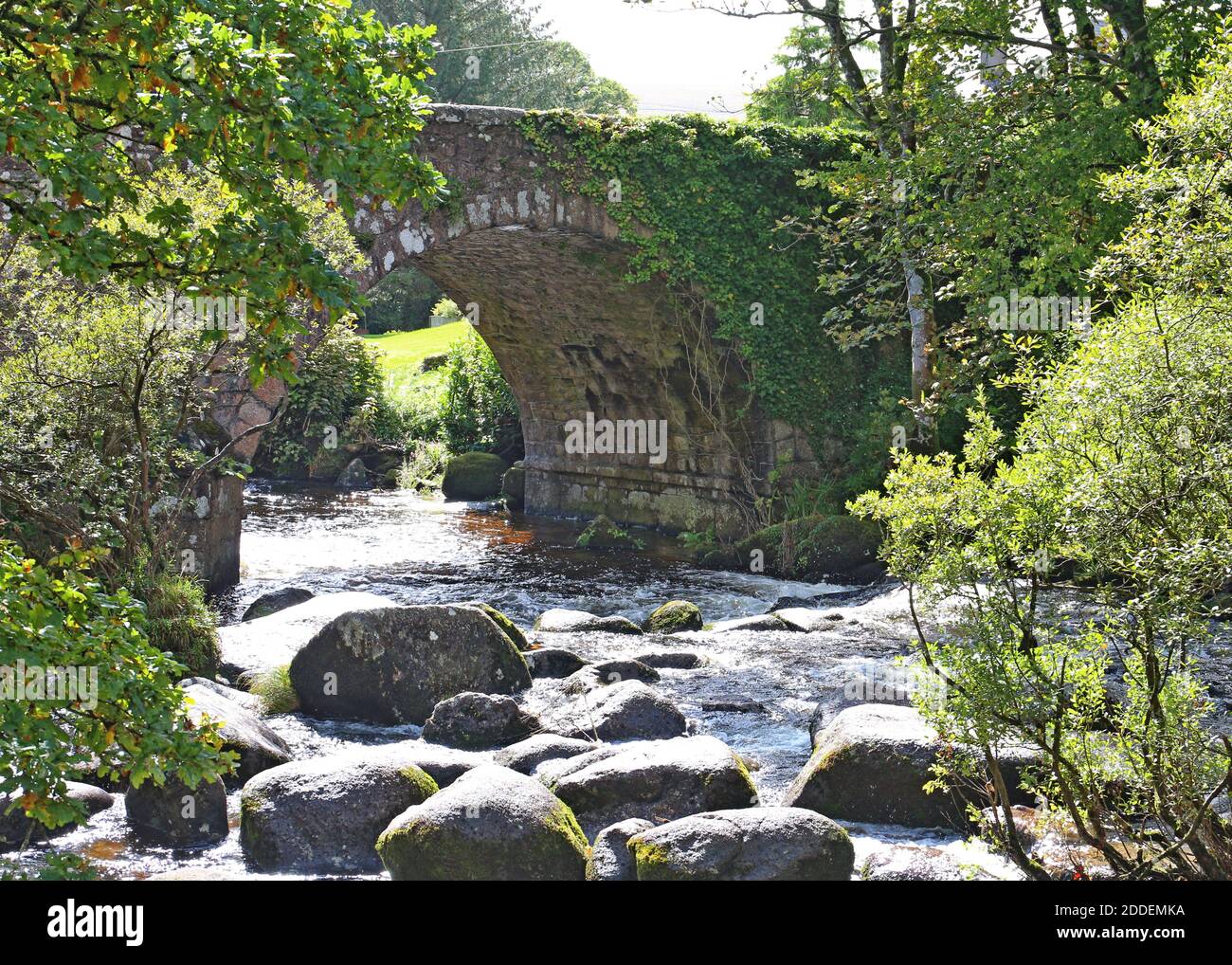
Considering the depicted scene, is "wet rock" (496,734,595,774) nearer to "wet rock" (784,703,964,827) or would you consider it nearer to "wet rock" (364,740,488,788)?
"wet rock" (364,740,488,788)

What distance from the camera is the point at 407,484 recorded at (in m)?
22.2

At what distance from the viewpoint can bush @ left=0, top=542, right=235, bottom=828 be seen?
3.04 meters

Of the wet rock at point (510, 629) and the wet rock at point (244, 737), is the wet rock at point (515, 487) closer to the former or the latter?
the wet rock at point (510, 629)

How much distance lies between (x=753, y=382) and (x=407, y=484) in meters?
8.39

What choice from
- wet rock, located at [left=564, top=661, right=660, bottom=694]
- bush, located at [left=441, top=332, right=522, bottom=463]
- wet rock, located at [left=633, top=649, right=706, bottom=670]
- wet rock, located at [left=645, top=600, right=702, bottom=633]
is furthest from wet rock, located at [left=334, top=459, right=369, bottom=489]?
wet rock, located at [left=564, top=661, right=660, bottom=694]

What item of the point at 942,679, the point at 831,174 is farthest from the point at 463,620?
the point at 831,174

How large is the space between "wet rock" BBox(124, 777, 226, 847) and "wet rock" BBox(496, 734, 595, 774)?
5.18ft

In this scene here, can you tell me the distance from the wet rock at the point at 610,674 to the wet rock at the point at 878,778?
102 inches

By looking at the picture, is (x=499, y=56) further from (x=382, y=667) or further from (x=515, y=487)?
(x=382, y=667)

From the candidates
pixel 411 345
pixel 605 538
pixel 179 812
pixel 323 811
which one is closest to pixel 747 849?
pixel 323 811

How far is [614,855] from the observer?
5.41 metres

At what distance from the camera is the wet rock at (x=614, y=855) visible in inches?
209

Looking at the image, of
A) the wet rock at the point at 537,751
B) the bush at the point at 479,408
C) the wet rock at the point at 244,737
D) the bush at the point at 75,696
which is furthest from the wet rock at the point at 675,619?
the bush at the point at 479,408
